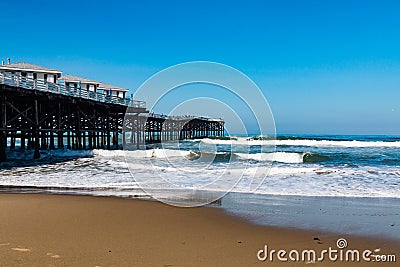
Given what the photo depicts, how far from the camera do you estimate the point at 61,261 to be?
3902mm

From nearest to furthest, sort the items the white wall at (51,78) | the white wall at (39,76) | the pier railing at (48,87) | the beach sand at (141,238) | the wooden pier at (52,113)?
the beach sand at (141,238), the pier railing at (48,87), the wooden pier at (52,113), the white wall at (39,76), the white wall at (51,78)

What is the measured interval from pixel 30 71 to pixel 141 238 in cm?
2732

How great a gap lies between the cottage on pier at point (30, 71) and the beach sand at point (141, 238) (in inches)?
938

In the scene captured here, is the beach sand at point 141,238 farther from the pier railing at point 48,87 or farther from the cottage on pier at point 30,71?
the cottage on pier at point 30,71

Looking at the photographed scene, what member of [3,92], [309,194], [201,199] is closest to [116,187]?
[201,199]

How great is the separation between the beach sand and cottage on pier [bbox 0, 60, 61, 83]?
78.1 feet

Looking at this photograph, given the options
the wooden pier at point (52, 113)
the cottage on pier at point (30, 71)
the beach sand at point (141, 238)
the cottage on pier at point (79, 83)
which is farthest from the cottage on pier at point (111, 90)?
the beach sand at point (141, 238)

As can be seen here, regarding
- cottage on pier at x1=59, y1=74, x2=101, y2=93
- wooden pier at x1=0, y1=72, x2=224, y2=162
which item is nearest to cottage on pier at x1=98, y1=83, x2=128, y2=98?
cottage on pier at x1=59, y1=74, x2=101, y2=93

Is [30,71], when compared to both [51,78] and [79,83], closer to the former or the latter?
[51,78]

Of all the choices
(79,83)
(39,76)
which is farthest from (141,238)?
(79,83)

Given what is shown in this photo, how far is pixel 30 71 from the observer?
92.6 ft

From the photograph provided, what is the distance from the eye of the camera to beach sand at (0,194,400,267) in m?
4.03

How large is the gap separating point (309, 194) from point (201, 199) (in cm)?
294

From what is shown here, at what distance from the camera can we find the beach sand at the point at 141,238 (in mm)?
4027
